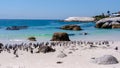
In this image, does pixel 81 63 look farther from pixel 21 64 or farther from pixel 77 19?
pixel 77 19

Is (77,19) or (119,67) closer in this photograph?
(119,67)

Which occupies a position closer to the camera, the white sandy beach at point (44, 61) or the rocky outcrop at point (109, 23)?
the white sandy beach at point (44, 61)

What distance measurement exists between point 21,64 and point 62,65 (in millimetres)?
2372

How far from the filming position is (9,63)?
58.8 ft

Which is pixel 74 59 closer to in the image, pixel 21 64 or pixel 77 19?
pixel 21 64

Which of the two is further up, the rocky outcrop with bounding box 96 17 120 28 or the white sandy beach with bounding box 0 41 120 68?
the white sandy beach with bounding box 0 41 120 68

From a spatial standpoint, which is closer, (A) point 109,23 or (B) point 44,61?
(B) point 44,61

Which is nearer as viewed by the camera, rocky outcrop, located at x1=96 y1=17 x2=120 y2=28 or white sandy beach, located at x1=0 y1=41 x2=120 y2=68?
white sandy beach, located at x1=0 y1=41 x2=120 y2=68

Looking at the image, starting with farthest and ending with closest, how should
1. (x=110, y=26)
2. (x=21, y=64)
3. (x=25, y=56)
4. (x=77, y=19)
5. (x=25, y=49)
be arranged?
(x=77, y=19), (x=110, y=26), (x=25, y=49), (x=25, y=56), (x=21, y=64)

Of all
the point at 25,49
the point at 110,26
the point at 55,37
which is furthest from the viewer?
the point at 110,26

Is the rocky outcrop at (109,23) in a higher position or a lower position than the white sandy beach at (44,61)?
lower

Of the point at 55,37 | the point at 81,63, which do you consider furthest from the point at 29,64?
the point at 55,37

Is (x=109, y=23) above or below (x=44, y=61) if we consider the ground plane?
below

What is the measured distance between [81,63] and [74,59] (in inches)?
67.2
